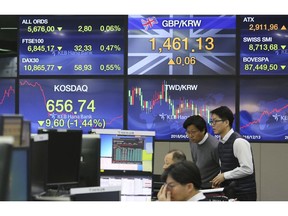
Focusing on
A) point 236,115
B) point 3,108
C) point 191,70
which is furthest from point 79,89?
point 236,115

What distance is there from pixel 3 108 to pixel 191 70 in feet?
7.53

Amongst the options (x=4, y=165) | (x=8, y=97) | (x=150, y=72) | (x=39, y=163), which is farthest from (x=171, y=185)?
(x=8, y=97)

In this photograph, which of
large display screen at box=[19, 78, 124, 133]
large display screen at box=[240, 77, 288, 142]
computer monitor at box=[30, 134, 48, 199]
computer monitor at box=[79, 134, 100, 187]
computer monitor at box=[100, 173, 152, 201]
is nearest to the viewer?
computer monitor at box=[30, 134, 48, 199]

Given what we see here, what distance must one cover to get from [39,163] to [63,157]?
43 centimetres

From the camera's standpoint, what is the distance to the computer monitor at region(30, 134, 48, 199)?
2.86m

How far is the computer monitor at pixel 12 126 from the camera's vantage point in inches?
83.4

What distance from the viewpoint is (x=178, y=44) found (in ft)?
20.6

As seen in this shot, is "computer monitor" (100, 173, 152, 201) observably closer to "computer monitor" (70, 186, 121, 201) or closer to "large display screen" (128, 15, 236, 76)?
"computer monitor" (70, 186, 121, 201)

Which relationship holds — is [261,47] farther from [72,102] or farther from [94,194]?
[94,194]

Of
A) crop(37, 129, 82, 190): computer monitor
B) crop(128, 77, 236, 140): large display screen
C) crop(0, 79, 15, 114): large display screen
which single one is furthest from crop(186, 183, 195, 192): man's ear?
crop(0, 79, 15, 114): large display screen

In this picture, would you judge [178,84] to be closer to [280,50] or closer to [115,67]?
[115,67]

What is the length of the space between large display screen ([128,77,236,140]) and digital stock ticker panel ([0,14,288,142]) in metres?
0.01

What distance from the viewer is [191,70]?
6250 mm

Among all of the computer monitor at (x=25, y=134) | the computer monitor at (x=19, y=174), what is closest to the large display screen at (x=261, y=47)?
the computer monitor at (x=25, y=134)
